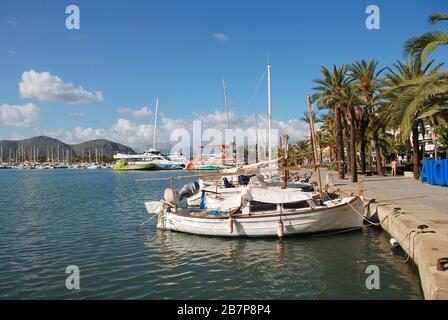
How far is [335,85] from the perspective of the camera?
43406 millimetres

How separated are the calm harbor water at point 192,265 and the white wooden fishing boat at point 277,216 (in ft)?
1.63

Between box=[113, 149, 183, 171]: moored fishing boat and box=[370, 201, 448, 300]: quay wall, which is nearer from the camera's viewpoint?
box=[370, 201, 448, 300]: quay wall

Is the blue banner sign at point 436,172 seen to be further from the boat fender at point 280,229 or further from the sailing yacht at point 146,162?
the sailing yacht at point 146,162

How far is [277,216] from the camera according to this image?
57.7ft

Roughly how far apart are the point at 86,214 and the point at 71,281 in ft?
54.8

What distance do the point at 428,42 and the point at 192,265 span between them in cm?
1342

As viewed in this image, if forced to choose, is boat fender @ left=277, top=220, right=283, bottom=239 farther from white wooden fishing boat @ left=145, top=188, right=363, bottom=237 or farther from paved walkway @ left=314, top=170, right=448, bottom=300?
paved walkway @ left=314, top=170, right=448, bottom=300

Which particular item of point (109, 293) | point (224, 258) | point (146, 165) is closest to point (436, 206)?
point (224, 258)

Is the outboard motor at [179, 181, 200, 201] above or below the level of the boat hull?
above

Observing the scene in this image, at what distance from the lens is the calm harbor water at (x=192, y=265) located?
1122 cm

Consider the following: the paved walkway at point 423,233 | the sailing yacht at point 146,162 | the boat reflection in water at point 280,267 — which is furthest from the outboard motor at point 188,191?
the sailing yacht at point 146,162

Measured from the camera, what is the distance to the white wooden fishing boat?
1766cm

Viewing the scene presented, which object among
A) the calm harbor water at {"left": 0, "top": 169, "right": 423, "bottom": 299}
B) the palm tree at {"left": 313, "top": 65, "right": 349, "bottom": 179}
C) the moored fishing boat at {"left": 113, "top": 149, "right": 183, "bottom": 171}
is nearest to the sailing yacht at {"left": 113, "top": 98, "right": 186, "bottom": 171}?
the moored fishing boat at {"left": 113, "top": 149, "right": 183, "bottom": 171}
